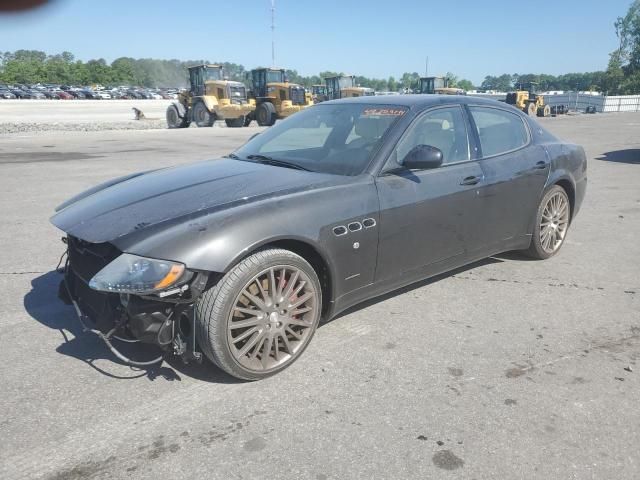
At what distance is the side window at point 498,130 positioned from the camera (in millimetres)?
4324

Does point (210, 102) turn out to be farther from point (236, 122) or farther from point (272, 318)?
point (272, 318)

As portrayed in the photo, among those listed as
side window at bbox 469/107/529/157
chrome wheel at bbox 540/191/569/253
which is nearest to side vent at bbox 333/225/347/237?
side window at bbox 469/107/529/157

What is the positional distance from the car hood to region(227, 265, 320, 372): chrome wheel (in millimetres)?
484

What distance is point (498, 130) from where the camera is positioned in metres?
4.51

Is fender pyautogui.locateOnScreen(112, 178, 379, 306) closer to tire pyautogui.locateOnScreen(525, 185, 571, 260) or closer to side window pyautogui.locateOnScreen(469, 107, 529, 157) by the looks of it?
side window pyautogui.locateOnScreen(469, 107, 529, 157)

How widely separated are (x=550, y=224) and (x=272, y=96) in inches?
953

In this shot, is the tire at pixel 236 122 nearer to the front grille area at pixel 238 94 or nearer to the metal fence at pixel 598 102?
the front grille area at pixel 238 94

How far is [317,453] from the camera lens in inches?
94.0

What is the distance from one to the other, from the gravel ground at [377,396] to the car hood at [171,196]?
2.61ft

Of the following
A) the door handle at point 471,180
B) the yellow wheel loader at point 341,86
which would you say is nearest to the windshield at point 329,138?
Result: the door handle at point 471,180

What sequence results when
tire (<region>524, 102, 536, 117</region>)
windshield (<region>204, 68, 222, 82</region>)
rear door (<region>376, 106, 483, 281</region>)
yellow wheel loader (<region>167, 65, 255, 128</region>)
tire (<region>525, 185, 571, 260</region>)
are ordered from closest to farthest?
rear door (<region>376, 106, 483, 281</region>) → tire (<region>525, 185, 571, 260</region>) → yellow wheel loader (<region>167, 65, 255, 128</region>) → windshield (<region>204, 68, 222, 82</region>) → tire (<region>524, 102, 536, 117</region>)

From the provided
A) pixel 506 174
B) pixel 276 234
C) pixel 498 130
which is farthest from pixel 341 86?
pixel 276 234

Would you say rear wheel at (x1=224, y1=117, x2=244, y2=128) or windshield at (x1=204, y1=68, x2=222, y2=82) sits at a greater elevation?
windshield at (x1=204, y1=68, x2=222, y2=82)

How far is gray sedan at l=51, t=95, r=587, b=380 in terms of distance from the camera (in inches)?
108
